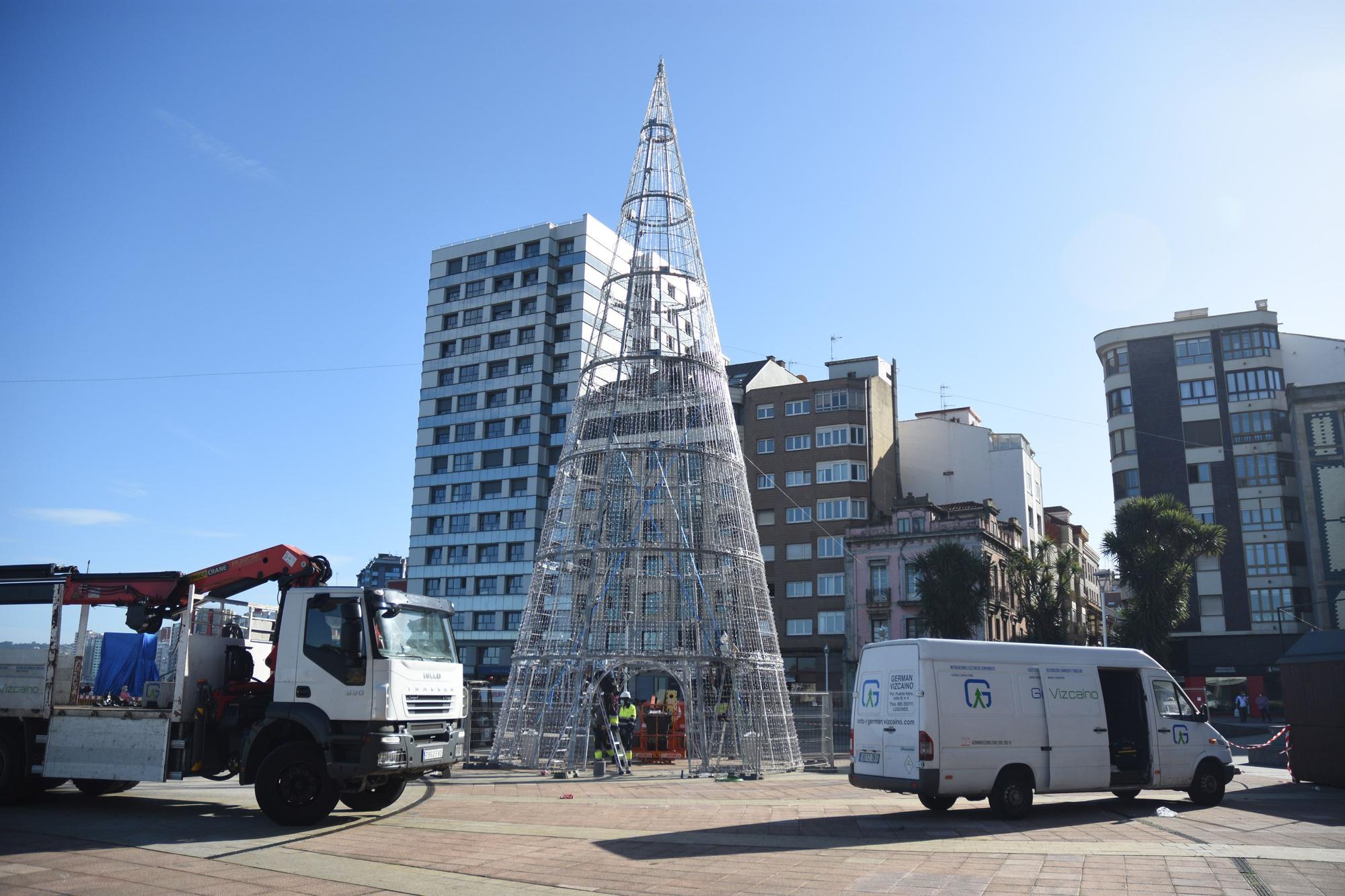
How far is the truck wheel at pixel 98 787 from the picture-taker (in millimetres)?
16469

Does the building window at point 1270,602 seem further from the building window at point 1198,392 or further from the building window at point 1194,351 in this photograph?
the building window at point 1194,351

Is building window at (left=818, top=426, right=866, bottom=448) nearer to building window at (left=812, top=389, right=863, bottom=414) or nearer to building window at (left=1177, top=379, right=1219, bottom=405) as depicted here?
building window at (left=812, top=389, right=863, bottom=414)

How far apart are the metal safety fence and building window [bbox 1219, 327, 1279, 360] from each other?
49824 millimetres

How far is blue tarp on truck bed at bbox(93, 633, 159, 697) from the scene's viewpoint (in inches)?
602

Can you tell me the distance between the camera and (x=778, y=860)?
11281mm

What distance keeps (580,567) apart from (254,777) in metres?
10.5

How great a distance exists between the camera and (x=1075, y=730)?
15648 millimetres

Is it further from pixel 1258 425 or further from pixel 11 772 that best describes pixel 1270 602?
pixel 11 772

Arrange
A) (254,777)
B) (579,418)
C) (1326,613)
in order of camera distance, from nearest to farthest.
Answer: (254,777) → (579,418) → (1326,613)

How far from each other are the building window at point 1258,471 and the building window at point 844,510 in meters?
23.0

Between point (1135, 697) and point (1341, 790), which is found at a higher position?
point (1135, 697)

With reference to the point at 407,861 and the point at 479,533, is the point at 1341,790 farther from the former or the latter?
the point at 479,533

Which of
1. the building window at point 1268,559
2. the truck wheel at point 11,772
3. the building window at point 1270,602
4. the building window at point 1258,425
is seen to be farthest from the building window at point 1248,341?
the truck wheel at point 11,772

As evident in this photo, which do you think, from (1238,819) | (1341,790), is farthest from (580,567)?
(1341,790)
